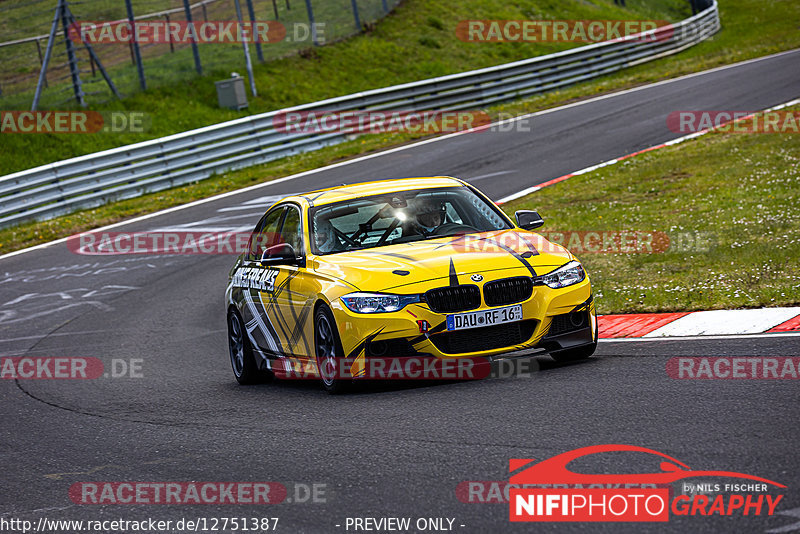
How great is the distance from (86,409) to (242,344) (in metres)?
1.54

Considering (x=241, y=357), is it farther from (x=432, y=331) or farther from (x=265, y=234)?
(x=432, y=331)

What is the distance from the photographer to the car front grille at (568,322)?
784cm

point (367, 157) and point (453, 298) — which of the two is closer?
point (453, 298)

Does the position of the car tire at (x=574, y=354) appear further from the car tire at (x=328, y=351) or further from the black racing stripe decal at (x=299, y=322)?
the black racing stripe decal at (x=299, y=322)

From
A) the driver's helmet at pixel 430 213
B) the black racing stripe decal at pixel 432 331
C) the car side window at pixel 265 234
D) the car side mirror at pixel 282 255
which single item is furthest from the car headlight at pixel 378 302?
the car side window at pixel 265 234

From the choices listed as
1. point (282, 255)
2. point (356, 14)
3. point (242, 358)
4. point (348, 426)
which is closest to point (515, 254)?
point (282, 255)

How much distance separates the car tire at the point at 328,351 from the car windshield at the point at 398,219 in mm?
792

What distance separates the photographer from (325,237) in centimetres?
879

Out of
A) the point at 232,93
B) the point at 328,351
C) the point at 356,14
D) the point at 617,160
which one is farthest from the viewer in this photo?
the point at 356,14

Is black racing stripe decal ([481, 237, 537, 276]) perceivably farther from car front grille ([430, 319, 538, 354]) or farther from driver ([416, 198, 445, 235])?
driver ([416, 198, 445, 235])

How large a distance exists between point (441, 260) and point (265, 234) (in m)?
2.67

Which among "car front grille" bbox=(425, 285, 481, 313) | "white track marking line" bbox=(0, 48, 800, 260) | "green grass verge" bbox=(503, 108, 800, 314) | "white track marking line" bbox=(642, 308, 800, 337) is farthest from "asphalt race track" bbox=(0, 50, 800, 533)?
"white track marking line" bbox=(0, 48, 800, 260)

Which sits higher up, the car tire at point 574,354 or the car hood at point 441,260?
the car hood at point 441,260

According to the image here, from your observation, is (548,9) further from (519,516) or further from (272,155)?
(519,516)
